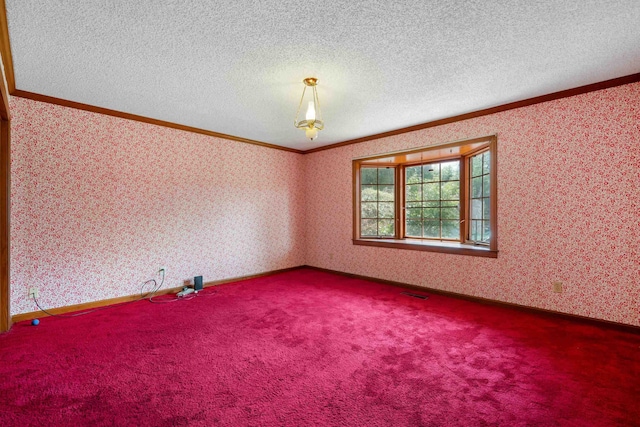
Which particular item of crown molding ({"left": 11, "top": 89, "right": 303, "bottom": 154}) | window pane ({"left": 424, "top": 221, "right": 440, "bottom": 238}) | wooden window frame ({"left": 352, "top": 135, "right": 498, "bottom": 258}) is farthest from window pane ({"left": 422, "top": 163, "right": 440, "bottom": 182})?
crown molding ({"left": 11, "top": 89, "right": 303, "bottom": 154})

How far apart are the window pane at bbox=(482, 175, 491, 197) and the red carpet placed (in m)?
1.52

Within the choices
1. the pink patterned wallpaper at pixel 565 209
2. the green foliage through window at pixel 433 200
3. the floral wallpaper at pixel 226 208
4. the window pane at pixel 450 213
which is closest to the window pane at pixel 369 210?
the green foliage through window at pixel 433 200

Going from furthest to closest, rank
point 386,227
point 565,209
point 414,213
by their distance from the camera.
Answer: point 386,227, point 414,213, point 565,209

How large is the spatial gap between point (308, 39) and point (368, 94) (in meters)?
1.22

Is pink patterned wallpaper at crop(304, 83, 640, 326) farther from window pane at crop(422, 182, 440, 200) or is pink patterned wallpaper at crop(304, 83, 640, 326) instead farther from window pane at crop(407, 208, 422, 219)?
window pane at crop(407, 208, 422, 219)

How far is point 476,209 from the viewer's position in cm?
422

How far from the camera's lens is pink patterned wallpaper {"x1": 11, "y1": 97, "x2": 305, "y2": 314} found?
3209 millimetres

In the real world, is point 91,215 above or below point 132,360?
above

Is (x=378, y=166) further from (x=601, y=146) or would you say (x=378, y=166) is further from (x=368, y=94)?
(x=601, y=146)

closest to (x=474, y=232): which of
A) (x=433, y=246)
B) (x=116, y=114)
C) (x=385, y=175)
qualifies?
(x=433, y=246)

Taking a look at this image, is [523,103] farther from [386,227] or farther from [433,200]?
[386,227]

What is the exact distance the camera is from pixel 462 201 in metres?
4.41

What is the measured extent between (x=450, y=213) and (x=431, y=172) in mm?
760

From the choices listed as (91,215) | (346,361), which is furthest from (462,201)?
(91,215)
